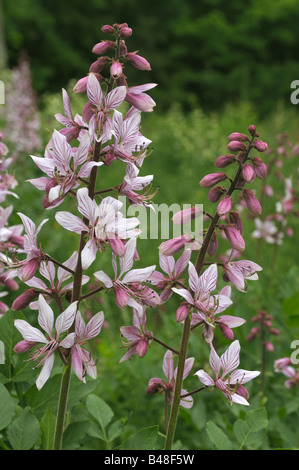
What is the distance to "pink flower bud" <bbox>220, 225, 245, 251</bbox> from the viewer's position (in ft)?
4.23

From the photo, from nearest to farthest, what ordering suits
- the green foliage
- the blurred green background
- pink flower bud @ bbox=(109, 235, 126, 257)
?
1. pink flower bud @ bbox=(109, 235, 126, 257)
2. the blurred green background
3. the green foliage

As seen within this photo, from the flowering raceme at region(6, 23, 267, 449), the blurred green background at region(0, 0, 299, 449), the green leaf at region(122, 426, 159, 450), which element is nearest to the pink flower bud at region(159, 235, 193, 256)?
the flowering raceme at region(6, 23, 267, 449)

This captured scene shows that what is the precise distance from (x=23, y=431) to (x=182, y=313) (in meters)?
0.52

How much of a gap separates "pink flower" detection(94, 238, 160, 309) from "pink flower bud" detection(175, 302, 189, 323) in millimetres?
62

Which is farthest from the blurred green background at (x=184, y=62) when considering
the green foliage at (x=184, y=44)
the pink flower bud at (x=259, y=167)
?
the pink flower bud at (x=259, y=167)

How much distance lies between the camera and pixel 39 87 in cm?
1777

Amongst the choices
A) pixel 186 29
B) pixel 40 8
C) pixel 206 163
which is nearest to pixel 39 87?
pixel 40 8

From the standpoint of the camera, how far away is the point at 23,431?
1398 mm

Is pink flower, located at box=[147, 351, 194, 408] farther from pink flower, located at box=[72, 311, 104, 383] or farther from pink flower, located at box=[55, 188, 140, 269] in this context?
pink flower, located at box=[55, 188, 140, 269]

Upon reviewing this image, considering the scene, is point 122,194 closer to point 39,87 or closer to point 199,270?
point 199,270

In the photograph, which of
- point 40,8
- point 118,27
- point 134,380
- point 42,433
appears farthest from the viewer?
point 40,8

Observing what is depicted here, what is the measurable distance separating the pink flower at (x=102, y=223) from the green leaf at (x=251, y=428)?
65 centimetres

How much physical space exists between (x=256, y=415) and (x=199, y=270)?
1.62 ft

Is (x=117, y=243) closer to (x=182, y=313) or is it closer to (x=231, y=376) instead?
(x=182, y=313)
